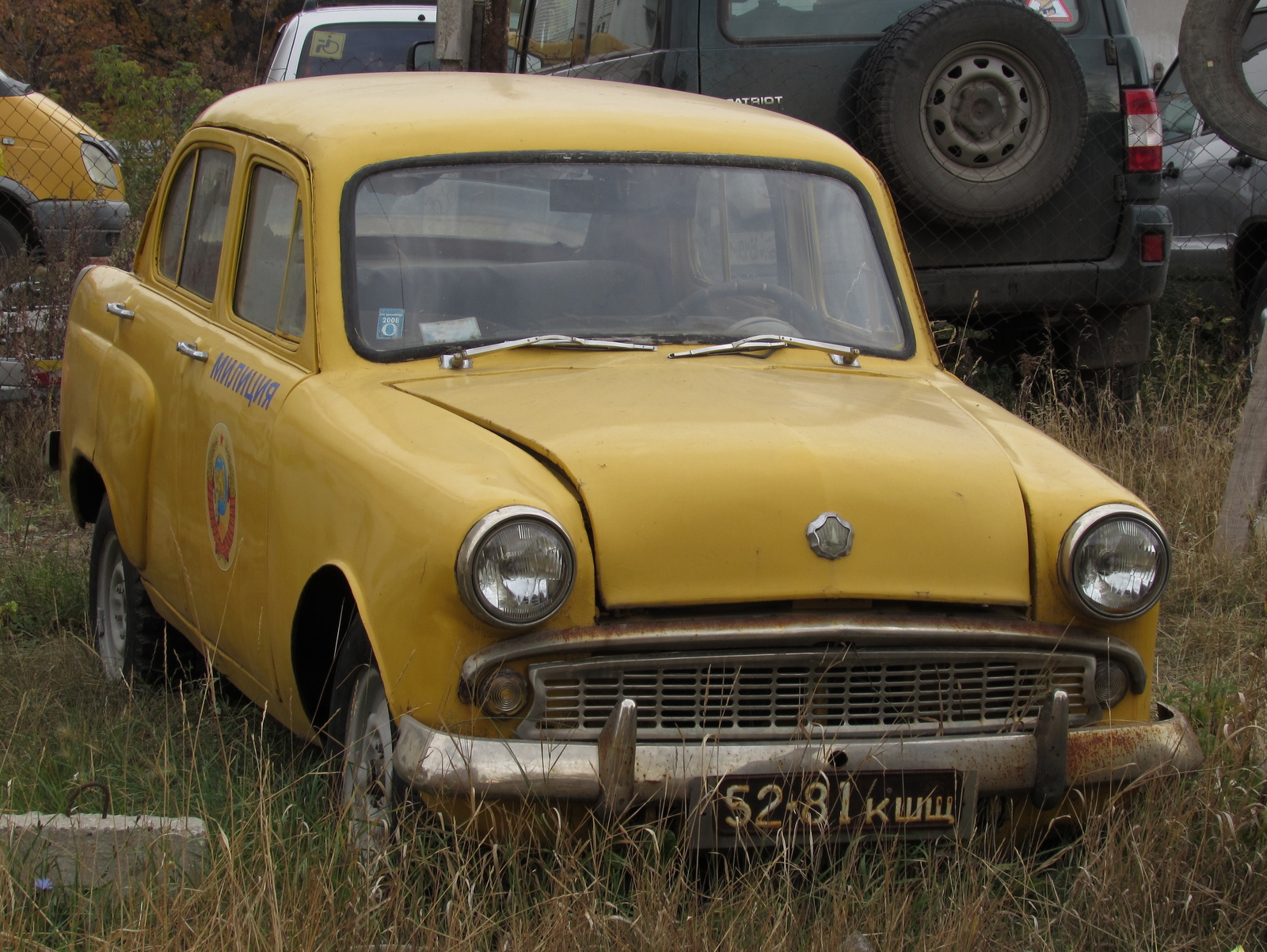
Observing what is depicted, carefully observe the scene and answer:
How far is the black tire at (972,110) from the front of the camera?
20.5 ft

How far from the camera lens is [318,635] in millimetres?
3406

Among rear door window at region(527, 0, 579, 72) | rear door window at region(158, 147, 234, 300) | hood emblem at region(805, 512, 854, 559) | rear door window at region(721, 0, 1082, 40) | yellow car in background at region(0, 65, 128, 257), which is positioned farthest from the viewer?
yellow car in background at region(0, 65, 128, 257)

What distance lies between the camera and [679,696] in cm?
292

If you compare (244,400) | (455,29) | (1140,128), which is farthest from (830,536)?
(455,29)

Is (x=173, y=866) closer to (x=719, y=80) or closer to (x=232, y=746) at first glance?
(x=232, y=746)

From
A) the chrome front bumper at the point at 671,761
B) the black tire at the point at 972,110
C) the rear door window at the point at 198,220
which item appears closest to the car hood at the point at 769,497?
the chrome front bumper at the point at 671,761

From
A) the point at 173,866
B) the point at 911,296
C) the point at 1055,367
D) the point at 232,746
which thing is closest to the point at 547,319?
the point at 911,296

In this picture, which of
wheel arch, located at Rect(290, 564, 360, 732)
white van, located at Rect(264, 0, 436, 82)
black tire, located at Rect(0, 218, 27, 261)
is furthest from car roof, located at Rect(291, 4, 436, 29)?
wheel arch, located at Rect(290, 564, 360, 732)

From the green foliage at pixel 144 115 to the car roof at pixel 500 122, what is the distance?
490 cm

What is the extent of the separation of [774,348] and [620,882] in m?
1.46

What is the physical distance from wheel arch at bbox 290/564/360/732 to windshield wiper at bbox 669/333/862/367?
0.98 m

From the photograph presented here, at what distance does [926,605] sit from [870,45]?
410 centimetres

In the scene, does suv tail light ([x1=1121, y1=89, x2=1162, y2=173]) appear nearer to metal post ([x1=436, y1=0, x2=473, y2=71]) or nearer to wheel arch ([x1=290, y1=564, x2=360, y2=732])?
metal post ([x1=436, y1=0, x2=473, y2=71])

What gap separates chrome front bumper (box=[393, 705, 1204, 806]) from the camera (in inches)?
109
